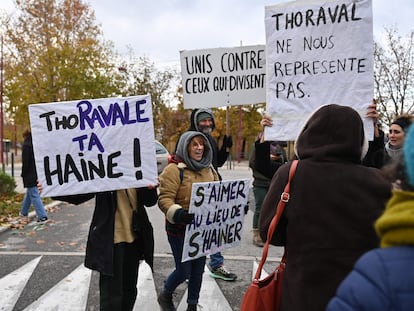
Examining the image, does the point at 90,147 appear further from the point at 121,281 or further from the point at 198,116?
the point at 198,116

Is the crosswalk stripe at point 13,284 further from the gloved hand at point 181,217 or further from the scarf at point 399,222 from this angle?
the scarf at point 399,222

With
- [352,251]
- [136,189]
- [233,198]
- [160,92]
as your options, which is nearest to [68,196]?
[136,189]

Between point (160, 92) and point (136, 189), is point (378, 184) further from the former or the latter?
point (160, 92)

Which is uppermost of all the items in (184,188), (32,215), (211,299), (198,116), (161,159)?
(198,116)

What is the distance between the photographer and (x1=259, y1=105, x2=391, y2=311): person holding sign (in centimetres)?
178

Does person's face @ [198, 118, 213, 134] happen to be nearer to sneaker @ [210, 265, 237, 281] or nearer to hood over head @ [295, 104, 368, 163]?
sneaker @ [210, 265, 237, 281]

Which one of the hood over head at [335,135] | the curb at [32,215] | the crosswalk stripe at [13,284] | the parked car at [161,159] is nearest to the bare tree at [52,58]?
the parked car at [161,159]

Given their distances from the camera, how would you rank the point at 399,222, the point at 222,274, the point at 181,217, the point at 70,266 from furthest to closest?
the point at 70,266 < the point at 222,274 < the point at 181,217 < the point at 399,222

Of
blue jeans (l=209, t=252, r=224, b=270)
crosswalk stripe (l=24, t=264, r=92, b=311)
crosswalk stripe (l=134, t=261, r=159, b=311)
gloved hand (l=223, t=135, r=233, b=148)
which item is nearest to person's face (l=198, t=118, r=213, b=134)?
gloved hand (l=223, t=135, r=233, b=148)

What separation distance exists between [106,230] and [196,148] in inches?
41.3

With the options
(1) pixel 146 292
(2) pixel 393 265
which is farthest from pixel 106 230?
(2) pixel 393 265

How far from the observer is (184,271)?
366 centimetres

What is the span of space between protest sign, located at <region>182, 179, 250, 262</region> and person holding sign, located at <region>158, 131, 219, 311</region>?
14 cm

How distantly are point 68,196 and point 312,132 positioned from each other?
2093 mm
